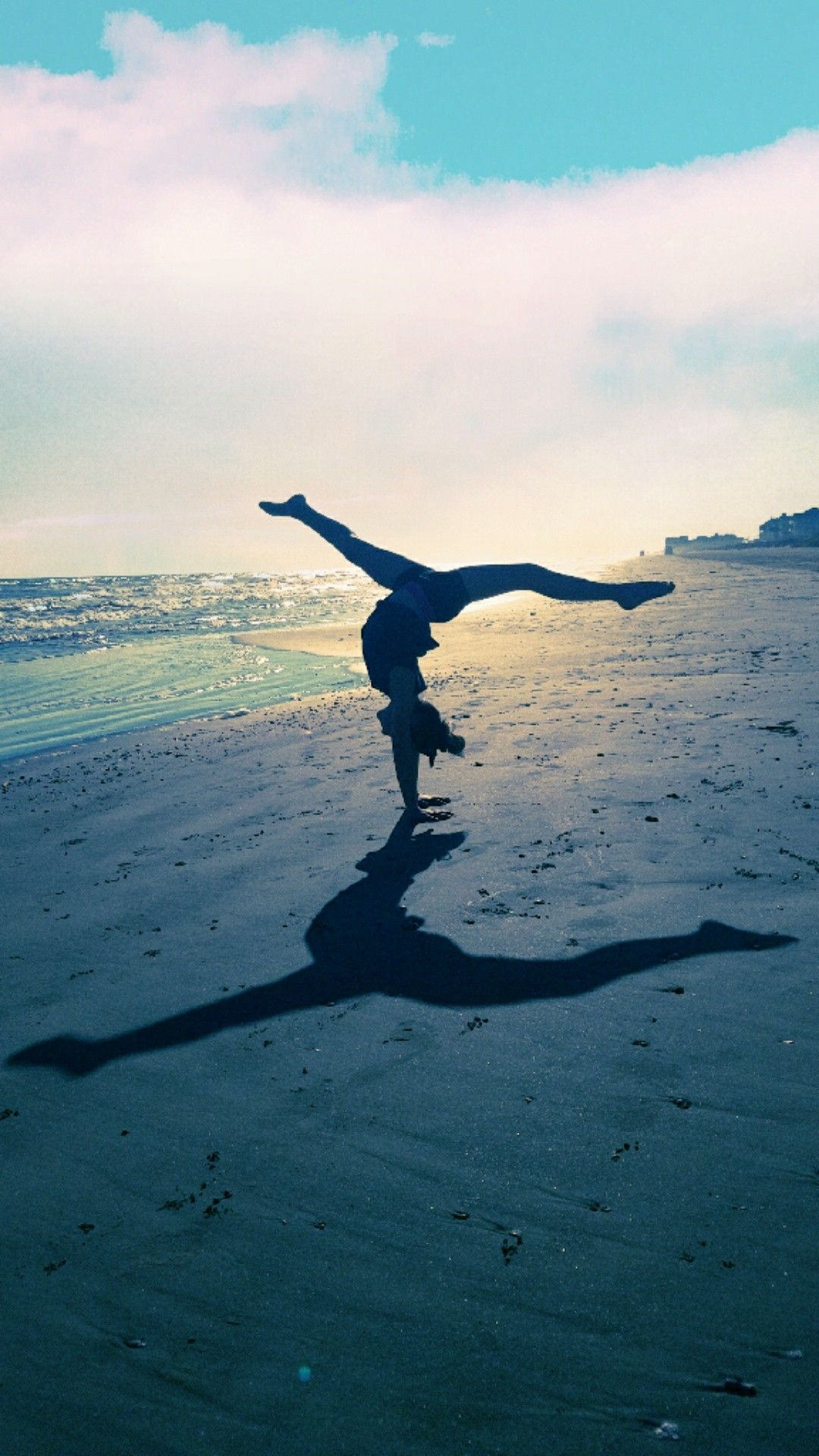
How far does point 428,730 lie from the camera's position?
6859 millimetres

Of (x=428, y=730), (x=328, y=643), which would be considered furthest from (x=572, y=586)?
(x=328, y=643)

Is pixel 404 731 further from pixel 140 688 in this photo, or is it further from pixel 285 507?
pixel 140 688

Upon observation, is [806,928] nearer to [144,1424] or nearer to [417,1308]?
[417,1308]

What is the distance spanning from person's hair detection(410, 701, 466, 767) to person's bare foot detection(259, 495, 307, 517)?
5.98ft

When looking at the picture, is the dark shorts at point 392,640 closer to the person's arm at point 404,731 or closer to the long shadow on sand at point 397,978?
the person's arm at point 404,731

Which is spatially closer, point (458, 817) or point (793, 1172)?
point (793, 1172)

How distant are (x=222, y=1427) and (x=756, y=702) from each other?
9318 mm

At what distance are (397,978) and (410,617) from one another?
9.88 ft

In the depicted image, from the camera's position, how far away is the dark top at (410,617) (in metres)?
6.22

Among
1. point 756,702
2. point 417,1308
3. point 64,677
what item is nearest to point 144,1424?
point 417,1308

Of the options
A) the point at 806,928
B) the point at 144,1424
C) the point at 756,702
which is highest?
the point at 756,702

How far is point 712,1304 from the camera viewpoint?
2230 mm

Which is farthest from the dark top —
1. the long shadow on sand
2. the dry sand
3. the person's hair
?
the long shadow on sand

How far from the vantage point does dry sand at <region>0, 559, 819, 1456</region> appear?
2.10 meters
